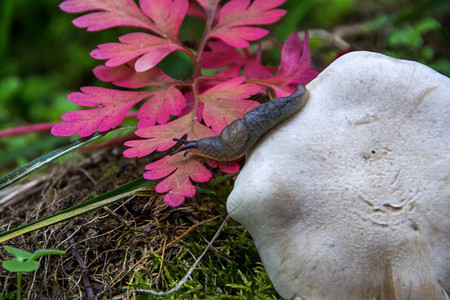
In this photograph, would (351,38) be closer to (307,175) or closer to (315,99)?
(315,99)

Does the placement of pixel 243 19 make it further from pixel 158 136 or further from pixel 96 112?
pixel 96 112

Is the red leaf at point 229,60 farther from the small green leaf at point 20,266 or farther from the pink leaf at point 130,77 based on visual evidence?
the small green leaf at point 20,266

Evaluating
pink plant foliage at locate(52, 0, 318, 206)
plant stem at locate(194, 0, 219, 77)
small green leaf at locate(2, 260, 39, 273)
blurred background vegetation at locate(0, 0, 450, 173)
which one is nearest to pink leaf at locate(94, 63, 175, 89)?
pink plant foliage at locate(52, 0, 318, 206)

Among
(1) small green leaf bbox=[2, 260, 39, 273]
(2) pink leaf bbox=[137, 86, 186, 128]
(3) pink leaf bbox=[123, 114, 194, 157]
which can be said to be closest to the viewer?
(1) small green leaf bbox=[2, 260, 39, 273]

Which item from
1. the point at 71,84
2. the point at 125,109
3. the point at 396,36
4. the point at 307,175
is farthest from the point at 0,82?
the point at 396,36

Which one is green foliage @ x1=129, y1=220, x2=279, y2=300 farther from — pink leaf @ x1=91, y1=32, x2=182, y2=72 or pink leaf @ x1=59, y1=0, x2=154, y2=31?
pink leaf @ x1=59, y1=0, x2=154, y2=31

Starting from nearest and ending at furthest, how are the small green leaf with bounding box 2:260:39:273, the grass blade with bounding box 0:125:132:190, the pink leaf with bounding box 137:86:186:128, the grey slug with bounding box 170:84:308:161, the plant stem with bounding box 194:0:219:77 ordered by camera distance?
the small green leaf with bounding box 2:260:39:273 < the grey slug with bounding box 170:84:308:161 < the pink leaf with bounding box 137:86:186:128 < the grass blade with bounding box 0:125:132:190 < the plant stem with bounding box 194:0:219:77
